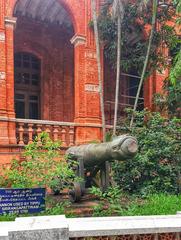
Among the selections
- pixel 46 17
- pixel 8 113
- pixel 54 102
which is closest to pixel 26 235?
pixel 8 113

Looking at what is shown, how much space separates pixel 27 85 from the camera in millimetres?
14117

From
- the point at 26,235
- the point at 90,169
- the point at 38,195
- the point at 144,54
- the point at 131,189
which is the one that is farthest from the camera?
the point at 144,54

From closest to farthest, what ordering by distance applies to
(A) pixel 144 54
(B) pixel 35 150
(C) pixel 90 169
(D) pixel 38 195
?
(D) pixel 38 195 < (B) pixel 35 150 < (C) pixel 90 169 < (A) pixel 144 54

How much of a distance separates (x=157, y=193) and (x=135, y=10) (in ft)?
21.1

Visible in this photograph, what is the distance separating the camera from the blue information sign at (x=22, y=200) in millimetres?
5258

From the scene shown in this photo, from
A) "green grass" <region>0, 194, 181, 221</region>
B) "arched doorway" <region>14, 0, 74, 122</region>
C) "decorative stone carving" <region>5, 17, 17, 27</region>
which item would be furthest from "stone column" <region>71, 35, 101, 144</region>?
"green grass" <region>0, 194, 181, 221</region>

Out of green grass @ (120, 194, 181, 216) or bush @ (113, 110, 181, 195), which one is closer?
green grass @ (120, 194, 181, 216)

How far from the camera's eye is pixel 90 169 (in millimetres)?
7312

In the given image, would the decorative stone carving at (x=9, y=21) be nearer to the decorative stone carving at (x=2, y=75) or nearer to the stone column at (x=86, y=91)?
the decorative stone carving at (x=2, y=75)

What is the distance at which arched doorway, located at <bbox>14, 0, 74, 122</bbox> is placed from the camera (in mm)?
13844

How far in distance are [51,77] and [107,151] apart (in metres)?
8.96

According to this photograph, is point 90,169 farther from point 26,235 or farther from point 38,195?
point 26,235

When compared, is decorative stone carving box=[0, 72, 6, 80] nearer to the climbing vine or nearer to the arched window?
the climbing vine

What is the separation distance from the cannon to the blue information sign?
1.19 metres
